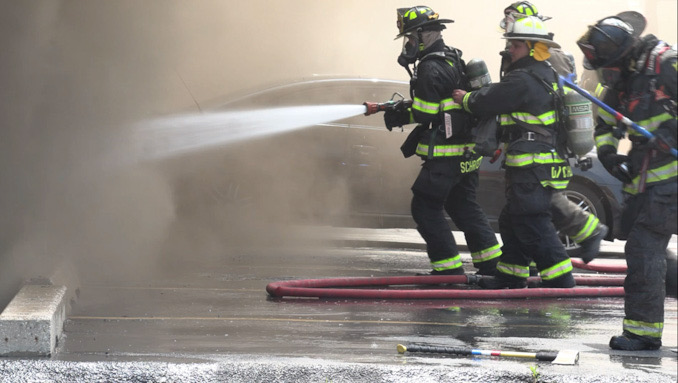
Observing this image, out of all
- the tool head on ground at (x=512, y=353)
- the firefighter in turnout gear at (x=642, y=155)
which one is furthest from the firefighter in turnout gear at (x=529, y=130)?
the tool head on ground at (x=512, y=353)

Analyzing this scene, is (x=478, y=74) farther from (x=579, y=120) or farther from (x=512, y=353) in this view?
(x=512, y=353)

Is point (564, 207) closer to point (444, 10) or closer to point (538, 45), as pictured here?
point (538, 45)

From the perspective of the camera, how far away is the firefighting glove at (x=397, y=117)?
286 inches

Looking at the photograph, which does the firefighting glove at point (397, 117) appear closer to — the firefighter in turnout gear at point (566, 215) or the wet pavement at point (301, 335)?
the firefighter in turnout gear at point (566, 215)

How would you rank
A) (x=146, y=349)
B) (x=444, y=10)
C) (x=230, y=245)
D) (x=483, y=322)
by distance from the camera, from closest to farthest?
(x=146, y=349)
(x=483, y=322)
(x=230, y=245)
(x=444, y=10)

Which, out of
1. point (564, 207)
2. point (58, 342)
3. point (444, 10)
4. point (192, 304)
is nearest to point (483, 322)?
point (564, 207)

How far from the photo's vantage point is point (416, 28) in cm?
691

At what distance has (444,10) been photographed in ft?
37.4

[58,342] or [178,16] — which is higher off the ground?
[178,16]

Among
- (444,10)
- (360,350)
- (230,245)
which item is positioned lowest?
(230,245)

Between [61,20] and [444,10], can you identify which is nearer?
[61,20]

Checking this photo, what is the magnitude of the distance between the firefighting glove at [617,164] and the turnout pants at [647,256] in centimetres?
11

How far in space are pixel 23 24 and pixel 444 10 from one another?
5.26 m

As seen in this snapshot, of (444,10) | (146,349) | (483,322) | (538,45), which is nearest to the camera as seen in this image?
(146,349)
